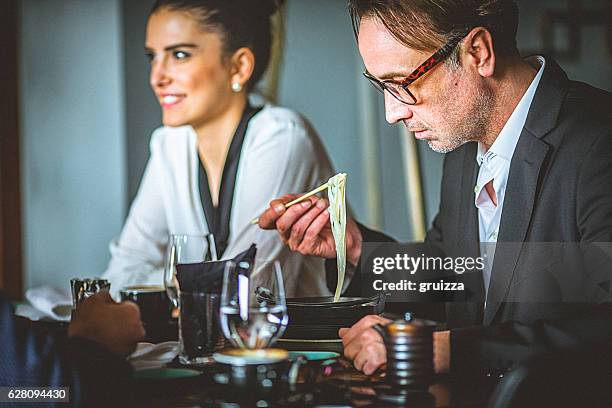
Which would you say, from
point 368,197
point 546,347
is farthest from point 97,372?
point 368,197

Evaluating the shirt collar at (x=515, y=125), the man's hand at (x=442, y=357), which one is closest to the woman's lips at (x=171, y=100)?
the shirt collar at (x=515, y=125)

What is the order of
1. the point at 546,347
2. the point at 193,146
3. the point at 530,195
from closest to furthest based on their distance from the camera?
the point at 546,347 < the point at 530,195 < the point at 193,146

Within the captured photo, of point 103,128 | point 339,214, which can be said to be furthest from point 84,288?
point 103,128

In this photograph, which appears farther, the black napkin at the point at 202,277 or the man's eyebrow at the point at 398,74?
the man's eyebrow at the point at 398,74

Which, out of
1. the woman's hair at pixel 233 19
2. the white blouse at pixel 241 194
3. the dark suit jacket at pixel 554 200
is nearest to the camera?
the dark suit jacket at pixel 554 200

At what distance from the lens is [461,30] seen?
1.99m

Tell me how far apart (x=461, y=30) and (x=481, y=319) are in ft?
2.39

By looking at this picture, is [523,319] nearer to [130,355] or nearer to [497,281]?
[497,281]

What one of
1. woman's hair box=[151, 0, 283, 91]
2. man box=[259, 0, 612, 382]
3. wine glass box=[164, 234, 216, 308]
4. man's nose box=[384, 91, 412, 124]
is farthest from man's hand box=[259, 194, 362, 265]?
woman's hair box=[151, 0, 283, 91]

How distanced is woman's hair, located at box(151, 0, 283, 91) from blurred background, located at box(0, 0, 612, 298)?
0.41 meters

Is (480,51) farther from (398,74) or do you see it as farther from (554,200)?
(554,200)

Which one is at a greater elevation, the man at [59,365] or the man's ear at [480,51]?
the man's ear at [480,51]

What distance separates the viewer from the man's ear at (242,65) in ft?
10.1

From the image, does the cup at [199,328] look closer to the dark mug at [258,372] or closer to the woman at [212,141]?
the dark mug at [258,372]
